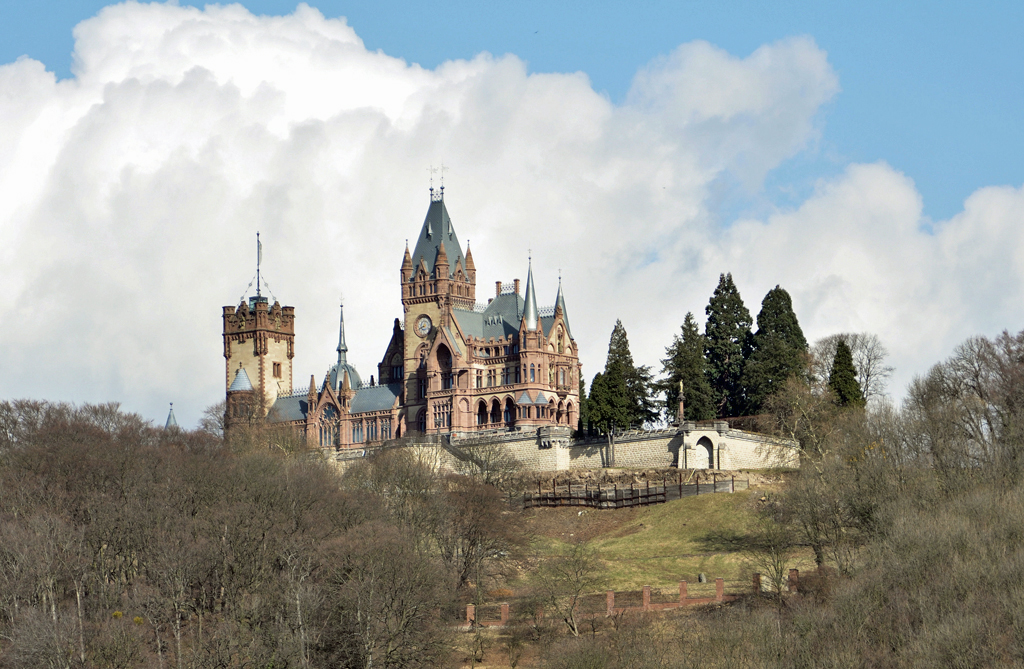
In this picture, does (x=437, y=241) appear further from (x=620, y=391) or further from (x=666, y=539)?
(x=666, y=539)

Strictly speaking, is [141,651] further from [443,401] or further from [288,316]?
[288,316]

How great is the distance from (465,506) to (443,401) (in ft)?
129

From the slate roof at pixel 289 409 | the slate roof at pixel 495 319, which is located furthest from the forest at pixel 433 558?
the slate roof at pixel 289 409

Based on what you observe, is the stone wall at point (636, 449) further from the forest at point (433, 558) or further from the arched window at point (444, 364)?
the forest at point (433, 558)

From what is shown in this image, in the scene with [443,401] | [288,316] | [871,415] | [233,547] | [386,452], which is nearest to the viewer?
[233,547]

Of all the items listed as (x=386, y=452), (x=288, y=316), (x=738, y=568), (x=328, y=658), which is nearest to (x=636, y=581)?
(x=738, y=568)

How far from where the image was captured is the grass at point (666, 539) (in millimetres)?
79938

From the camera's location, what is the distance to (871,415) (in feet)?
303

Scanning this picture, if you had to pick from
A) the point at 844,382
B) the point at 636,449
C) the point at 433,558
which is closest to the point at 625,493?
the point at 636,449

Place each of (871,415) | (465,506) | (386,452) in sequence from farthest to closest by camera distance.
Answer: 1. (386,452)
2. (871,415)
3. (465,506)

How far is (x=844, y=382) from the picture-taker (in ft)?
352

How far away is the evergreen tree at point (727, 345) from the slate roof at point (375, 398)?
78.9ft

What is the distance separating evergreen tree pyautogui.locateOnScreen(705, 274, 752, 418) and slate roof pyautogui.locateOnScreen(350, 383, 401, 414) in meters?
24.0

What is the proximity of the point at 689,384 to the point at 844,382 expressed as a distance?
1098cm
